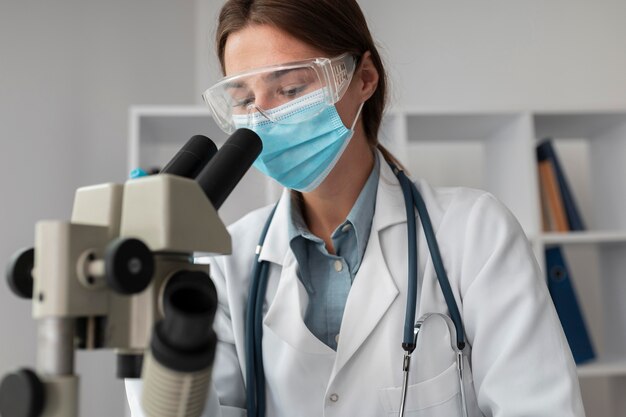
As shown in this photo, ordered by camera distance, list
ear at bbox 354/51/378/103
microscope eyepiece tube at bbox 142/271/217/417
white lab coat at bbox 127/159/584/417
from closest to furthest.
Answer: microscope eyepiece tube at bbox 142/271/217/417
white lab coat at bbox 127/159/584/417
ear at bbox 354/51/378/103

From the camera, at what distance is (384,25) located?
2.18 m

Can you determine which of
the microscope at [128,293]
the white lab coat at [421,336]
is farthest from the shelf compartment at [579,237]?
the microscope at [128,293]

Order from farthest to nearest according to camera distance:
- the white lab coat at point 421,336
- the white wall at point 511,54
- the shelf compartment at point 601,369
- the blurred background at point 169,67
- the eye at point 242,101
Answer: the white wall at point 511,54
the blurred background at point 169,67
the shelf compartment at point 601,369
the eye at point 242,101
the white lab coat at point 421,336

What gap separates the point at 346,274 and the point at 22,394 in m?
0.65

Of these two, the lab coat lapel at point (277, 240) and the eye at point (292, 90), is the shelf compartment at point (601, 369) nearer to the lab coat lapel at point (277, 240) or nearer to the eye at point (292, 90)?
the lab coat lapel at point (277, 240)

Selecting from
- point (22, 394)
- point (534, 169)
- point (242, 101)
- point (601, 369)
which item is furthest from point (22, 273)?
point (601, 369)

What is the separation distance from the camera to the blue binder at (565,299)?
183 centimetres

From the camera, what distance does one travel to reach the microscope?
465mm

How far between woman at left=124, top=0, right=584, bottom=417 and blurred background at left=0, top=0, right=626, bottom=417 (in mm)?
822

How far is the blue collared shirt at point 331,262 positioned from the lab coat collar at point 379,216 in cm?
2

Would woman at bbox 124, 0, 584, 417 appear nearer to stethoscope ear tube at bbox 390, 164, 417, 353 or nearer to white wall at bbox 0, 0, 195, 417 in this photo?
stethoscope ear tube at bbox 390, 164, 417, 353

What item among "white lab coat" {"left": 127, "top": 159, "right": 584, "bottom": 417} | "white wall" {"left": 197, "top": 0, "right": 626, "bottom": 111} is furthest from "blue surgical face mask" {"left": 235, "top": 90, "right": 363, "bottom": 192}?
"white wall" {"left": 197, "top": 0, "right": 626, "bottom": 111}

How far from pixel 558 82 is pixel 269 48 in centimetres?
145

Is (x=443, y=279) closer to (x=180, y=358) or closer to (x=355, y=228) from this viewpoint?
(x=355, y=228)
